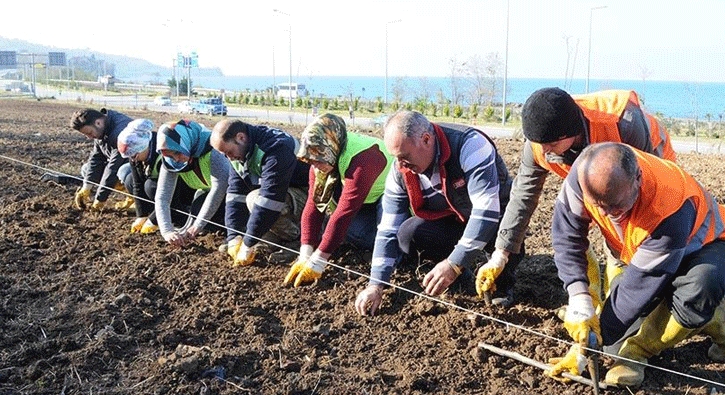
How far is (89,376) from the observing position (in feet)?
9.95

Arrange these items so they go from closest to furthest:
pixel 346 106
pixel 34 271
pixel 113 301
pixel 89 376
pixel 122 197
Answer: pixel 89 376
pixel 113 301
pixel 34 271
pixel 122 197
pixel 346 106

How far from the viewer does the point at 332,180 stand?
161 inches

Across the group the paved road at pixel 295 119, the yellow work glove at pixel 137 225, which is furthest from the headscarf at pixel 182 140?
the paved road at pixel 295 119

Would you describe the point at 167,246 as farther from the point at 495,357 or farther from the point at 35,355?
the point at 495,357

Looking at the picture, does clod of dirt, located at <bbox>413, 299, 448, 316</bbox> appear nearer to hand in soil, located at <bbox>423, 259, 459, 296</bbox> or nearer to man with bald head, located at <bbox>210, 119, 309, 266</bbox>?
hand in soil, located at <bbox>423, 259, 459, 296</bbox>

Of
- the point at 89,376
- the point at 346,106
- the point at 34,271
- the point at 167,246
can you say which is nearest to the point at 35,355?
the point at 89,376

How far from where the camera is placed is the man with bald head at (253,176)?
4.32 meters

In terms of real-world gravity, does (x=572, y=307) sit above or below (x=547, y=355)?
above

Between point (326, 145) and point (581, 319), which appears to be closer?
point (581, 319)

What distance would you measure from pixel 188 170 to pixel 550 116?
9.54ft

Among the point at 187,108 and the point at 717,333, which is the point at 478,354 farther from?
the point at 187,108

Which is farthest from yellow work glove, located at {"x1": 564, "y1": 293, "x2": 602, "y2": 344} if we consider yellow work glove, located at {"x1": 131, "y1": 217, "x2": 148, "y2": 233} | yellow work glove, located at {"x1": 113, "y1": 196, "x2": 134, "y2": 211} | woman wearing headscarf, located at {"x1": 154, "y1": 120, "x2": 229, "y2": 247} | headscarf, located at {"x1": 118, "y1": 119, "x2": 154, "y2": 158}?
yellow work glove, located at {"x1": 113, "y1": 196, "x2": 134, "y2": 211}

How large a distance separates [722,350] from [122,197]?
525 centimetres

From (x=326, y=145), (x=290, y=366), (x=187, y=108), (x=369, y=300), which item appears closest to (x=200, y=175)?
(x=326, y=145)
